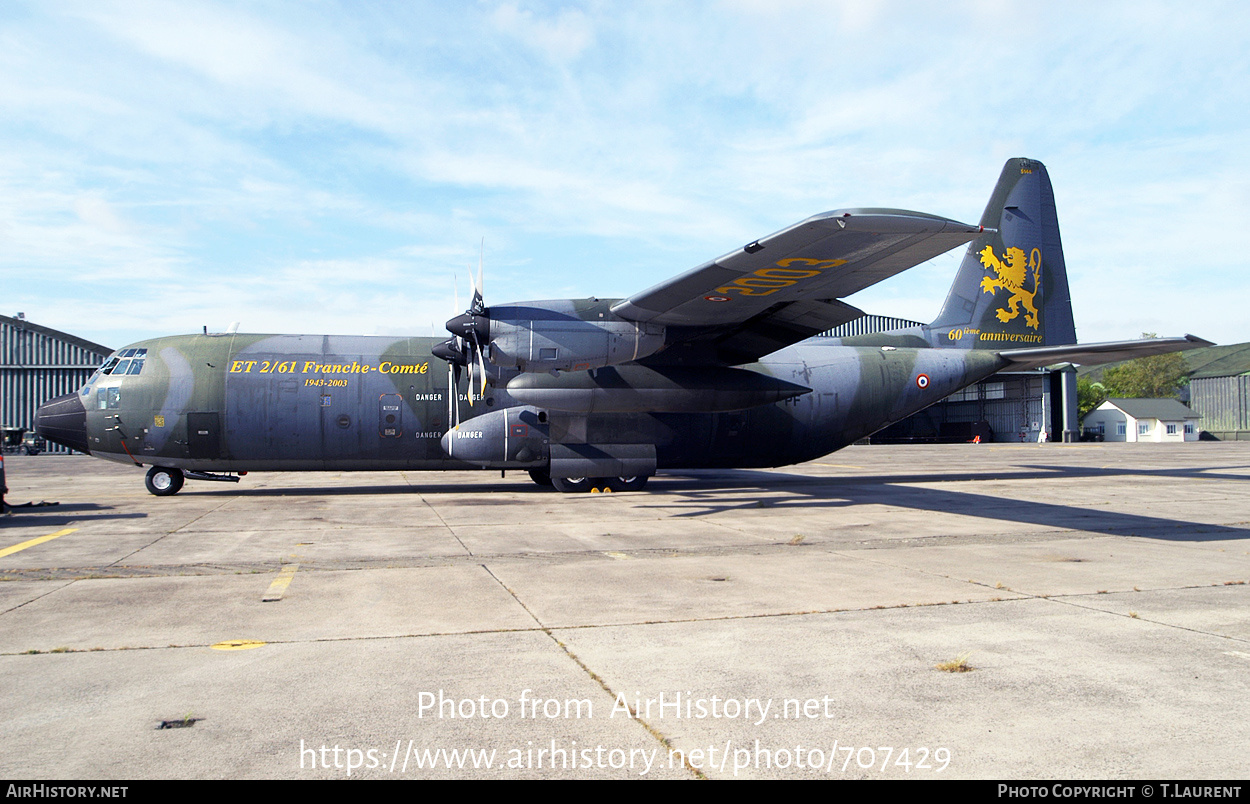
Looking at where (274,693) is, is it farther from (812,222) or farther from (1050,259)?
(1050,259)

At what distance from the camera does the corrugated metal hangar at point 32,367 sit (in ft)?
165

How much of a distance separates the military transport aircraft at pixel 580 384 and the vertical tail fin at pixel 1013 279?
5 centimetres

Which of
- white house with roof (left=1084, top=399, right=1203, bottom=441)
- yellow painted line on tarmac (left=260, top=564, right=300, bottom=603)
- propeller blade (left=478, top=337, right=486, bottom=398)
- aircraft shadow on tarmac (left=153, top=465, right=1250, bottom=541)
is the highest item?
propeller blade (left=478, top=337, right=486, bottom=398)

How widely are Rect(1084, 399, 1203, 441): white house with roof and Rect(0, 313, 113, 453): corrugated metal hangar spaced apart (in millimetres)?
85246

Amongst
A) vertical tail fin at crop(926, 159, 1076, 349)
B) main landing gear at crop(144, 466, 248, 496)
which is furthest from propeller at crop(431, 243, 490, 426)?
vertical tail fin at crop(926, 159, 1076, 349)

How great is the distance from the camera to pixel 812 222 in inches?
410

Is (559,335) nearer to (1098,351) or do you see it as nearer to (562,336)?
(562,336)

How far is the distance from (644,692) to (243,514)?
40.3 ft

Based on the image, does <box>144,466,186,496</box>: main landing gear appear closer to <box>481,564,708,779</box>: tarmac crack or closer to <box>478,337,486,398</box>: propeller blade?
<box>478,337,486,398</box>: propeller blade

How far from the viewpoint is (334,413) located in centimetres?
1809

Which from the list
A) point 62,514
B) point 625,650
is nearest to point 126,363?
point 62,514

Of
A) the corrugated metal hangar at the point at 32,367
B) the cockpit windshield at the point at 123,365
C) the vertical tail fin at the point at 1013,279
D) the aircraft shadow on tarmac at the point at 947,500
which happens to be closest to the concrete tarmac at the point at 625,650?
the aircraft shadow on tarmac at the point at 947,500

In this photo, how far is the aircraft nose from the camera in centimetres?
1784

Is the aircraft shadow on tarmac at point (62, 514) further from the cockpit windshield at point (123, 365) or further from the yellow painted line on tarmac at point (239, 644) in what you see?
the yellow painted line on tarmac at point (239, 644)
